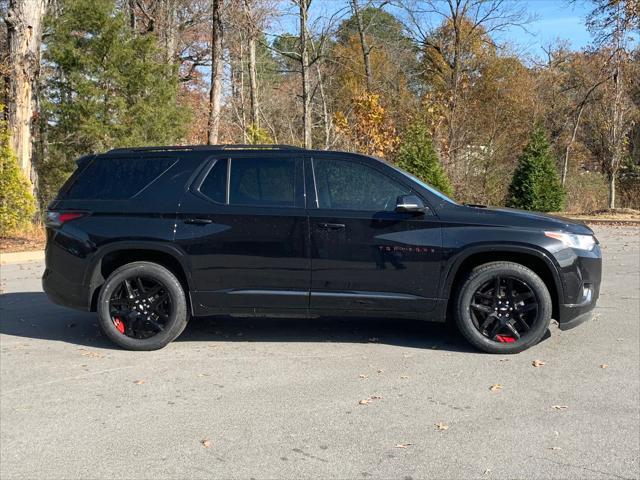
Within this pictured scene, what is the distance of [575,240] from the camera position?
550 centimetres

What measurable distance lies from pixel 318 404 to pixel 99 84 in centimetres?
1520

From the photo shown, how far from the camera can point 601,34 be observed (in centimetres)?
2306

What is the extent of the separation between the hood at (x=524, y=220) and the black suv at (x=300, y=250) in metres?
0.02

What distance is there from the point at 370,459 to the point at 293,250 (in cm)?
232

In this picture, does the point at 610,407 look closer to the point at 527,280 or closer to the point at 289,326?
the point at 527,280

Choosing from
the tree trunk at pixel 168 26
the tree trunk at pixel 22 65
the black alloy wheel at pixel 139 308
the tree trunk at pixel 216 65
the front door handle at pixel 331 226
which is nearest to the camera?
the front door handle at pixel 331 226

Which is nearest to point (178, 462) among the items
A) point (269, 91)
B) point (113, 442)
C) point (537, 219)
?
point (113, 442)

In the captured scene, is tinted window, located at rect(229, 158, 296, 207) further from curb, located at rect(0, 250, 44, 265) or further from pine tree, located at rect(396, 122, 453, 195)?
pine tree, located at rect(396, 122, 453, 195)

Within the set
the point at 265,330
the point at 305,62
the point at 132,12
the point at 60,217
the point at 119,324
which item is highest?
the point at 132,12

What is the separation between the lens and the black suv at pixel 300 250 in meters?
5.48

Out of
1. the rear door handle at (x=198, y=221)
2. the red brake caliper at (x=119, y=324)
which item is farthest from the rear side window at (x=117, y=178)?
the red brake caliper at (x=119, y=324)

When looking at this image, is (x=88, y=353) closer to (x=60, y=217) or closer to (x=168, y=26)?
(x=60, y=217)

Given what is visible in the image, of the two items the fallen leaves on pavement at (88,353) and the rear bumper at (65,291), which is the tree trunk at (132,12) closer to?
the rear bumper at (65,291)

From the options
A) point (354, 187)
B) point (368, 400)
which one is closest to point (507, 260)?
point (354, 187)
